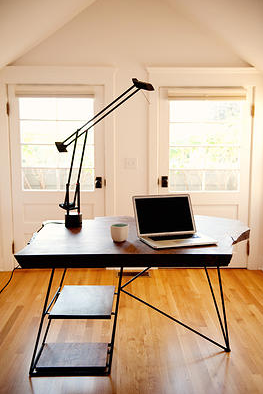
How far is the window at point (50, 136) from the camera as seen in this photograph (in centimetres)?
381

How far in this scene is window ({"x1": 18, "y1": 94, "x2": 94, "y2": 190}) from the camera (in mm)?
3807

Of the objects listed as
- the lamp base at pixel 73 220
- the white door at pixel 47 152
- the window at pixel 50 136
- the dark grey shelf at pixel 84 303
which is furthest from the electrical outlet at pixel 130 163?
the dark grey shelf at pixel 84 303

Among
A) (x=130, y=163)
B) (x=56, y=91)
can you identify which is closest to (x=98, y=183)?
(x=130, y=163)

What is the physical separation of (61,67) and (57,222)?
6.32 ft

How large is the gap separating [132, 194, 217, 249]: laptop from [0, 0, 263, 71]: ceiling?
163cm

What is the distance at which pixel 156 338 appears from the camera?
2.48 meters

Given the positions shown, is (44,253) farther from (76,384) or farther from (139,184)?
(139,184)

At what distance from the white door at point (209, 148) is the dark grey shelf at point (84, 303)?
5.98 ft

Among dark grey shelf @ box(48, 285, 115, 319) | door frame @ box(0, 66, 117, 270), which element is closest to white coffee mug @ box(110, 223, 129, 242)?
dark grey shelf @ box(48, 285, 115, 319)

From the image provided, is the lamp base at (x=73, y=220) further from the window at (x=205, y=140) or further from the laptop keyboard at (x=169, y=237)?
the window at (x=205, y=140)

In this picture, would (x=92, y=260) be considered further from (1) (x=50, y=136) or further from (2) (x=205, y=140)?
(2) (x=205, y=140)

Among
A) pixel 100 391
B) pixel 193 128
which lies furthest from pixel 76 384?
pixel 193 128

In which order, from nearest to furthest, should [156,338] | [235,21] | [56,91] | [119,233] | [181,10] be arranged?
[119,233] < [156,338] < [235,21] < [181,10] < [56,91]

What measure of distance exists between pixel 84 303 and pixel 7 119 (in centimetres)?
Answer: 239
